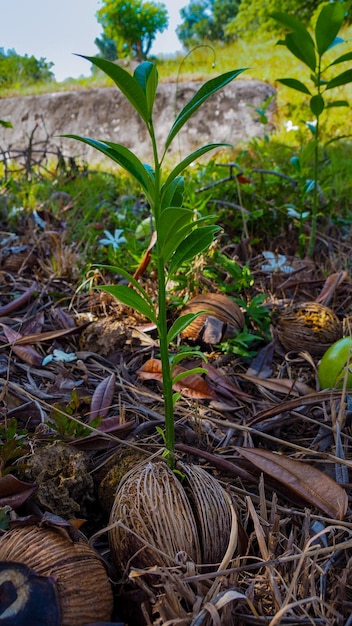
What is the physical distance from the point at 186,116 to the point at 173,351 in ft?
3.04

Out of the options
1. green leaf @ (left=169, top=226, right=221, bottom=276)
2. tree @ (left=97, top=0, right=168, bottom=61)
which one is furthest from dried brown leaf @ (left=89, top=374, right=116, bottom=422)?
tree @ (left=97, top=0, right=168, bottom=61)

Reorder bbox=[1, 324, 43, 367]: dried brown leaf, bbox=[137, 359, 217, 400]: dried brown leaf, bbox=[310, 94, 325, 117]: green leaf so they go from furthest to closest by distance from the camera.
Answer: bbox=[310, 94, 325, 117]: green leaf, bbox=[1, 324, 43, 367]: dried brown leaf, bbox=[137, 359, 217, 400]: dried brown leaf

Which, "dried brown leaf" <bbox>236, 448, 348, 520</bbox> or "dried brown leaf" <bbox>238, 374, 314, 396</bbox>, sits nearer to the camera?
"dried brown leaf" <bbox>236, 448, 348, 520</bbox>

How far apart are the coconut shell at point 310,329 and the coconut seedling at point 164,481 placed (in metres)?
0.79

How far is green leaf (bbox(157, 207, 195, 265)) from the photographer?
0.84 m

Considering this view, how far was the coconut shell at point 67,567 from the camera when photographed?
719 millimetres

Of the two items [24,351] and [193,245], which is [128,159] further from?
[24,351]

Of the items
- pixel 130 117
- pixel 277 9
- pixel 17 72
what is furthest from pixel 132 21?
pixel 130 117

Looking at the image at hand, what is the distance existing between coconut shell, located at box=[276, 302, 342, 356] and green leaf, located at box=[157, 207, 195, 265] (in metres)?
0.85

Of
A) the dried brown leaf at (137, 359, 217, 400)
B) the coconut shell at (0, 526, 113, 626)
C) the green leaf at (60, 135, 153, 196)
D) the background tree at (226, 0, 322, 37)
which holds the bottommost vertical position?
the coconut shell at (0, 526, 113, 626)

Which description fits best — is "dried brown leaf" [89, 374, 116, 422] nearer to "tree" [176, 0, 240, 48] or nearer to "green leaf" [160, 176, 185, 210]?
"green leaf" [160, 176, 185, 210]

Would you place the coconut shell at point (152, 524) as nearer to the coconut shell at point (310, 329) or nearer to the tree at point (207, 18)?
the coconut shell at point (310, 329)

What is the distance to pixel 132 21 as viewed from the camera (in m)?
26.5

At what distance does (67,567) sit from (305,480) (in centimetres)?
50
